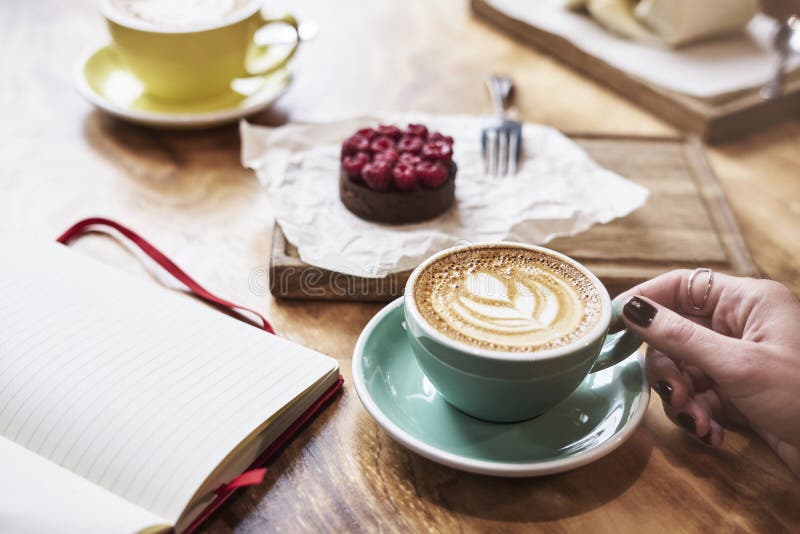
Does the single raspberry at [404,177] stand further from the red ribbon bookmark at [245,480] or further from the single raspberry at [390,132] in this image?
the red ribbon bookmark at [245,480]

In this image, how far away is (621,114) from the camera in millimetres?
1269

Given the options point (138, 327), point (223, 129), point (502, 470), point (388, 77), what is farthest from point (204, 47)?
point (502, 470)

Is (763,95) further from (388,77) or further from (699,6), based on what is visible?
(388,77)

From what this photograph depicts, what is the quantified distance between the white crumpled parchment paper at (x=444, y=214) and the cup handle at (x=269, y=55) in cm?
13

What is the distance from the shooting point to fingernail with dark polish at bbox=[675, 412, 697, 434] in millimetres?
669

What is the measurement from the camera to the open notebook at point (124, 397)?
56cm

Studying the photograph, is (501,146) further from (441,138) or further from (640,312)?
(640,312)

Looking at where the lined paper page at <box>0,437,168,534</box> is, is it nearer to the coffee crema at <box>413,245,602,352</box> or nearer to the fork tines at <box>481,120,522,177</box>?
the coffee crema at <box>413,245,602,352</box>

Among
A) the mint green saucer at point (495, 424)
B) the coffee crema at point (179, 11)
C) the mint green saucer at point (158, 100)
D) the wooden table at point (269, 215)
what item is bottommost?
the wooden table at point (269, 215)

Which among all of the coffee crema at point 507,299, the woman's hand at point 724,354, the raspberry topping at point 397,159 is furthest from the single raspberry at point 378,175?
the woman's hand at point 724,354

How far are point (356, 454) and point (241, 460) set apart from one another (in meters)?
0.10

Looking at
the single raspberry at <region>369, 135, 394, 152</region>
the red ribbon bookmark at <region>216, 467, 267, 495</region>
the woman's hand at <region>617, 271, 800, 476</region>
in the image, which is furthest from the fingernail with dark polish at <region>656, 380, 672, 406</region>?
the single raspberry at <region>369, 135, 394, 152</region>

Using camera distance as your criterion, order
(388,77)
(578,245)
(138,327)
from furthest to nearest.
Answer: (388,77)
(578,245)
(138,327)

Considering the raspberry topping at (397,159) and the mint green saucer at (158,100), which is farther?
the mint green saucer at (158,100)
